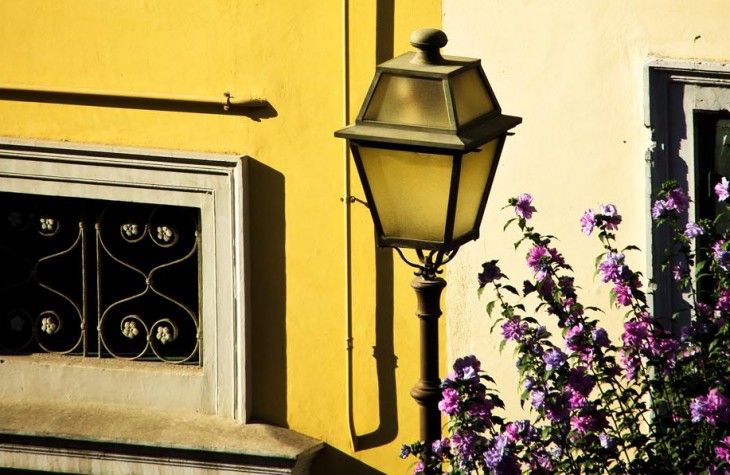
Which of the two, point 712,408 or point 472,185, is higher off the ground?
point 472,185

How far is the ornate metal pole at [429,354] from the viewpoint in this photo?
5.68 metres

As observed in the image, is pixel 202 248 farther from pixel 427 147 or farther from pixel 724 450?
pixel 724 450

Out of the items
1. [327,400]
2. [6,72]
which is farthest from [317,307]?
[6,72]

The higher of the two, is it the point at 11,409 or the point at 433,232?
the point at 433,232

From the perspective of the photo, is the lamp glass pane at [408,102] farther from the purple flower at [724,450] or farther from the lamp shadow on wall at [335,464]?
the lamp shadow on wall at [335,464]

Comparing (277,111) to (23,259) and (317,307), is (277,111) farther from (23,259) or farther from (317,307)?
(23,259)

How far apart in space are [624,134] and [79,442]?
2.79 metres

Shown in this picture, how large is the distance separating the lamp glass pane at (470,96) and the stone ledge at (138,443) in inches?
93.9

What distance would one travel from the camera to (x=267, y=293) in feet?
25.0

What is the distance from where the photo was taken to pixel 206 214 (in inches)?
300

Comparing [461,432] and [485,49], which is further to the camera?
[485,49]

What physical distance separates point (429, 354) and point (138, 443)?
7.75 ft

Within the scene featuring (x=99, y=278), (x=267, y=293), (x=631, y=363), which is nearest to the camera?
(x=631, y=363)

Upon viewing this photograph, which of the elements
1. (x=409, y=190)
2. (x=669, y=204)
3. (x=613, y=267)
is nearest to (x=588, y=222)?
(x=613, y=267)
